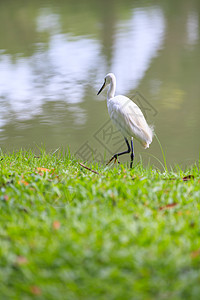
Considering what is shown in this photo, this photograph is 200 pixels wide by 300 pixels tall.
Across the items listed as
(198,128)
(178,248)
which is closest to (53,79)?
(198,128)

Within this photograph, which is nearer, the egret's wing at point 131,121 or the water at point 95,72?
the egret's wing at point 131,121

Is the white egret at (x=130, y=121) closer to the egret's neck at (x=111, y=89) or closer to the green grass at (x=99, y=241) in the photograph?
the egret's neck at (x=111, y=89)

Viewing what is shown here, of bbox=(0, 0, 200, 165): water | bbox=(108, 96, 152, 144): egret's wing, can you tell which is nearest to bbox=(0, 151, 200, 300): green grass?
bbox=(108, 96, 152, 144): egret's wing

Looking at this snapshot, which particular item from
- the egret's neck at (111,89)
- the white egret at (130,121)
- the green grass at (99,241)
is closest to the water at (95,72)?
the white egret at (130,121)

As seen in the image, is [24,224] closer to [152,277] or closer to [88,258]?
[88,258]

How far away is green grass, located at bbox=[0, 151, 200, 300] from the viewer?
1.70 m

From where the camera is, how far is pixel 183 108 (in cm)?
671

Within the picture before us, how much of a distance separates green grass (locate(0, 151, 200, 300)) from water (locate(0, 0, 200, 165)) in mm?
1666

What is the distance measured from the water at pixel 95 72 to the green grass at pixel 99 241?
5.47 ft

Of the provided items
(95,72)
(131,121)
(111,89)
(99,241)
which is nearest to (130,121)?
(131,121)

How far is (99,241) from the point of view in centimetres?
189

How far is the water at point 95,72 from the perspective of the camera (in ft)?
19.2

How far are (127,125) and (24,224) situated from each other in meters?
2.28

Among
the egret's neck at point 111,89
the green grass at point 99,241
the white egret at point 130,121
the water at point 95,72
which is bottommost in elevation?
the water at point 95,72
